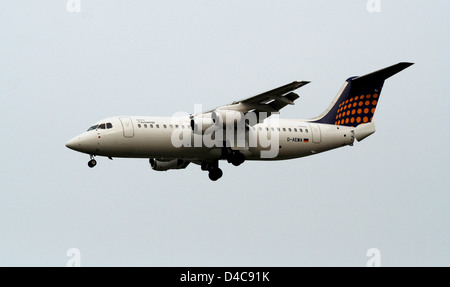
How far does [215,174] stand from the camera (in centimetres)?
3741

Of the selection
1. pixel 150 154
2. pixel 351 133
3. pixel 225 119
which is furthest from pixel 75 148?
pixel 351 133

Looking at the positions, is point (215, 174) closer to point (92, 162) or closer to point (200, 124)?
point (200, 124)

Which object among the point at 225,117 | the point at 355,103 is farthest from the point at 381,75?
the point at 225,117

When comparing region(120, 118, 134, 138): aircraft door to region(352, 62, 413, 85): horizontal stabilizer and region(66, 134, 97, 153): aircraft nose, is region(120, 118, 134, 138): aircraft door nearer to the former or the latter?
region(66, 134, 97, 153): aircraft nose

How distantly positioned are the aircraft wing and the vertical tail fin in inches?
119

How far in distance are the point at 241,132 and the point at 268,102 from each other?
4.88ft

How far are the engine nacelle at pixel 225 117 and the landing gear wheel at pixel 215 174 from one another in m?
2.94

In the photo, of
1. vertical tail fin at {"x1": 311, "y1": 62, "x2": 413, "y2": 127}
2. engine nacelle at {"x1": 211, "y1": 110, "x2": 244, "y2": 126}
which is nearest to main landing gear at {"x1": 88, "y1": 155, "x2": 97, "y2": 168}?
engine nacelle at {"x1": 211, "y1": 110, "x2": 244, "y2": 126}

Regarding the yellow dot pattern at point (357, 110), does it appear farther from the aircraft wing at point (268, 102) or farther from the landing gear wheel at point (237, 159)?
the landing gear wheel at point (237, 159)

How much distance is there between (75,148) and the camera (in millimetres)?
34562

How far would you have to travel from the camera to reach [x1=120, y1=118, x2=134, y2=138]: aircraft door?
34531 mm
